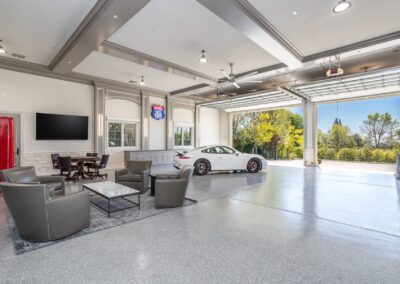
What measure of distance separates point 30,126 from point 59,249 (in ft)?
21.4

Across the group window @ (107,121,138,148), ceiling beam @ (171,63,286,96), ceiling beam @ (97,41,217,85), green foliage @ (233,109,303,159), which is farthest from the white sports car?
green foliage @ (233,109,303,159)

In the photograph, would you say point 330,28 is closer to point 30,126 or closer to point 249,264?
point 249,264

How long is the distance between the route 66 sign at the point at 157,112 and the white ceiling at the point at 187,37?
4.21m

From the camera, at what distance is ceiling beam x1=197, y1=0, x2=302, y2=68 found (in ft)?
12.2

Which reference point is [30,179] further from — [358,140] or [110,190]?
[358,140]

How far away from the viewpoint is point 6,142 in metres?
6.79

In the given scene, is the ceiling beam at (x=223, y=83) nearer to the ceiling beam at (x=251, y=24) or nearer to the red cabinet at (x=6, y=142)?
the ceiling beam at (x=251, y=24)

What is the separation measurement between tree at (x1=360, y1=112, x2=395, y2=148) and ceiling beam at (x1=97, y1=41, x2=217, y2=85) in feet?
29.4

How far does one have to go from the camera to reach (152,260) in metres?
2.43

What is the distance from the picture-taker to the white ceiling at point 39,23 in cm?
405

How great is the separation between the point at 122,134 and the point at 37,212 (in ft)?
24.5

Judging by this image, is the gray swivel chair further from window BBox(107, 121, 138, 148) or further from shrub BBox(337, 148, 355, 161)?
shrub BBox(337, 148, 355, 161)

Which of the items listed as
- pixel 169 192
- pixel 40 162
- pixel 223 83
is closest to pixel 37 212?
pixel 169 192

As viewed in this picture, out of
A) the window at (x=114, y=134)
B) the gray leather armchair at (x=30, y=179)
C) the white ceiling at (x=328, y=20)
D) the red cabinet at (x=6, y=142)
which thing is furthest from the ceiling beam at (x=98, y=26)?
the window at (x=114, y=134)
